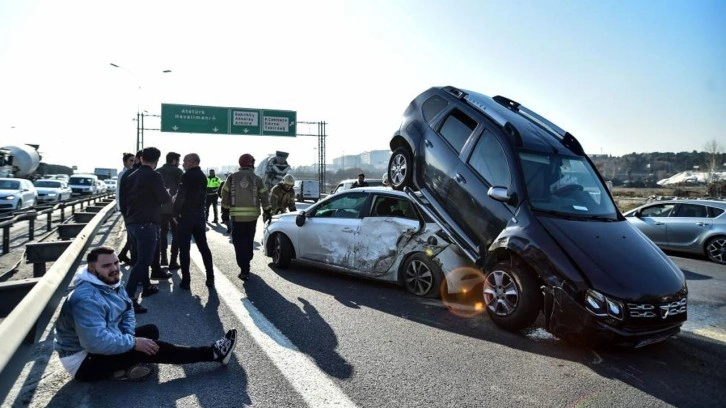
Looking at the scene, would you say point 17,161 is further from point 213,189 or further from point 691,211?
point 691,211

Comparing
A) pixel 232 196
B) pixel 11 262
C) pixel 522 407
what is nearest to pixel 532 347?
pixel 522 407

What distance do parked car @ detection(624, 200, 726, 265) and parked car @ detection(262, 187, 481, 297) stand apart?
22.4ft

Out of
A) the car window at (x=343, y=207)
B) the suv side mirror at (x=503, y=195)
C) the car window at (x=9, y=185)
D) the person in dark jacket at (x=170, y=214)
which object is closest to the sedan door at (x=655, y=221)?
the car window at (x=343, y=207)

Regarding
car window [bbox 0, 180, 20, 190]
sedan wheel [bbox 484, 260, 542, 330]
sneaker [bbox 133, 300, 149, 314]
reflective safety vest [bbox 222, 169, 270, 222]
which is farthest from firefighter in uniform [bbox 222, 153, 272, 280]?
car window [bbox 0, 180, 20, 190]

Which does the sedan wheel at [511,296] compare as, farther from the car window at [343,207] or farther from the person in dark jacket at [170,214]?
the person in dark jacket at [170,214]

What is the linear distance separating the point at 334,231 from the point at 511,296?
315cm

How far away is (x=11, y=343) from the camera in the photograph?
7.75 feet

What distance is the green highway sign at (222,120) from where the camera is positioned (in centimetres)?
3153

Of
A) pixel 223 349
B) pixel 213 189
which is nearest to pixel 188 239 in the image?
pixel 223 349

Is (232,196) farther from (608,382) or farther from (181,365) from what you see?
(608,382)

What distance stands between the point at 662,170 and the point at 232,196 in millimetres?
133064

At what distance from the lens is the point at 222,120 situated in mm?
32000

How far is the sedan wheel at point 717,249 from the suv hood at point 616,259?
644 centimetres

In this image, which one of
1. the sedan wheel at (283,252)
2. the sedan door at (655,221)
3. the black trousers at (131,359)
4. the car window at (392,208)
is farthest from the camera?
the sedan door at (655,221)
